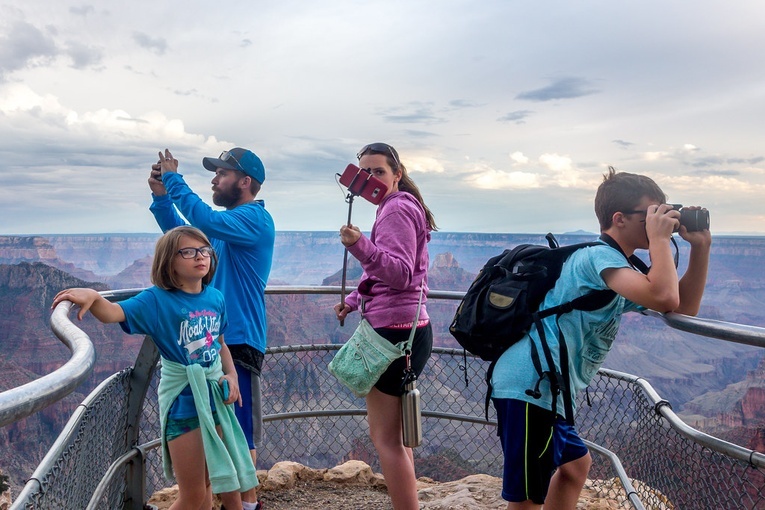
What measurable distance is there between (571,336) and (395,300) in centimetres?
76

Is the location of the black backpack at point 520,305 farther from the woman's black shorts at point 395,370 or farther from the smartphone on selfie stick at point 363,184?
the smartphone on selfie stick at point 363,184

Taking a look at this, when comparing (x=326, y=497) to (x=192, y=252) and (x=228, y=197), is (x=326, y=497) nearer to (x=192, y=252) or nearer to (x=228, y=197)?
(x=228, y=197)

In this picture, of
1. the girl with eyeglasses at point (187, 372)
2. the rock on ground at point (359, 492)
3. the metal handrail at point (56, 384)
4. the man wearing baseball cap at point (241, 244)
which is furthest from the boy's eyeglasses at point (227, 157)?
the rock on ground at point (359, 492)

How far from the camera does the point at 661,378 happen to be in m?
84.7

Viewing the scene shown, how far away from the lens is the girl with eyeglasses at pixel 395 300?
2.43 meters

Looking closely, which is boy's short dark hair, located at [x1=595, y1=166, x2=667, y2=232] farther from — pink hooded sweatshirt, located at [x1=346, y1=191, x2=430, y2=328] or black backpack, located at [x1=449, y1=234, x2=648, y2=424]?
pink hooded sweatshirt, located at [x1=346, y1=191, x2=430, y2=328]

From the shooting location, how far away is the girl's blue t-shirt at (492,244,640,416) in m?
1.95

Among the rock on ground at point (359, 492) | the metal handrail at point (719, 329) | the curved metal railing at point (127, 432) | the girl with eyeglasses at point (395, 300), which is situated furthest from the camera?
the rock on ground at point (359, 492)

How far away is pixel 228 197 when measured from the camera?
9.72 feet

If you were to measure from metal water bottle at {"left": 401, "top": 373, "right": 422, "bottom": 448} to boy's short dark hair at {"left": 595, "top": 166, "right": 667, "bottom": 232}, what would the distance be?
963 millimetres

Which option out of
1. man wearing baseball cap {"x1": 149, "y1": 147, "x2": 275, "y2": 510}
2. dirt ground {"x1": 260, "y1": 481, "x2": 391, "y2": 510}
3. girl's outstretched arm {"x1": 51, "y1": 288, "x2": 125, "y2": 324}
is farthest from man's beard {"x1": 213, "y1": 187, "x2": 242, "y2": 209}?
dirt ground {"x1": 260, "y1": 481, "x2": 391, "y2": 510}

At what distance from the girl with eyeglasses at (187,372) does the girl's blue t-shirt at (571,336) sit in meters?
1.07

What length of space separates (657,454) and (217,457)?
6.08 ft

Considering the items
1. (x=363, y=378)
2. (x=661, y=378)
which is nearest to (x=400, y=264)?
(x=363, y=378)
